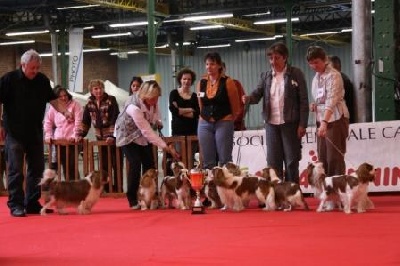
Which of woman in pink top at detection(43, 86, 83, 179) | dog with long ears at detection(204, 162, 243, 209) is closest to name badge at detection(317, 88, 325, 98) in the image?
dog with long ears at detection(204, 162, 243, 209)

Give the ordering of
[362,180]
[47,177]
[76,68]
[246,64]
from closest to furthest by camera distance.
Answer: [362,180]
[47,177]
[76,68]
[246,64]

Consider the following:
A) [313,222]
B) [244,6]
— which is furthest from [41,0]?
[313,222]

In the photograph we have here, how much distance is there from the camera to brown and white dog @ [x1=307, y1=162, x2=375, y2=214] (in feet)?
19.4

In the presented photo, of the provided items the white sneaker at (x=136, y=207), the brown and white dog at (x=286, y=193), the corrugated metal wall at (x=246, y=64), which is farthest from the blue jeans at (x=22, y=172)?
the corrugated metal wall at (x=246, y=64)

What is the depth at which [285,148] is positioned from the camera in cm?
653

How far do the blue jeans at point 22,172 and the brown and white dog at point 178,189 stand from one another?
1185 mm

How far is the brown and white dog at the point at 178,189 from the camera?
22.3 feet

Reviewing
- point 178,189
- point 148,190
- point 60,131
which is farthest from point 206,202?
point 60,131

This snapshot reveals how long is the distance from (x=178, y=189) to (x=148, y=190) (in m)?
0.29

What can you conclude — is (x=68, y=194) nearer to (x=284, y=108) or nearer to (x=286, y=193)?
(x=286, y=193)

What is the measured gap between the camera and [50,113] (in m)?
9.16

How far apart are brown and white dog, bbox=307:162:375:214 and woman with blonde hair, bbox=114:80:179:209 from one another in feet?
4.57

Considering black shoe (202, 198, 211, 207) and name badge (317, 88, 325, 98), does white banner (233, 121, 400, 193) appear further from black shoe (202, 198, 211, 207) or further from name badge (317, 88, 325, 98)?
name badge (317, 88, 325, 98)

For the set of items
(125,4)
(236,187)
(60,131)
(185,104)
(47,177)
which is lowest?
(236,187)
